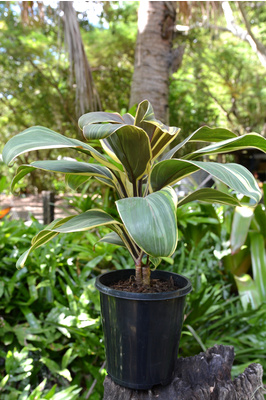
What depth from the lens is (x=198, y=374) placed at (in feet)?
3.39

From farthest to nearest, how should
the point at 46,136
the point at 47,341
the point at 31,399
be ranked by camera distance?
1. the point at 47,341
2. the point at 31,399
3. the point at 46,136

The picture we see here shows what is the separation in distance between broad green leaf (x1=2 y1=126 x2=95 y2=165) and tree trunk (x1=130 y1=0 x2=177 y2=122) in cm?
170

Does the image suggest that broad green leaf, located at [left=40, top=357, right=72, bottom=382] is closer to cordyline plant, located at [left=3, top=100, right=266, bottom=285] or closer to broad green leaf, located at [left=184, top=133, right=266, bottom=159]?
cordyline plant, located at [left=3, top=100, right=266, bottom=285]

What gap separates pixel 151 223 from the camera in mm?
676

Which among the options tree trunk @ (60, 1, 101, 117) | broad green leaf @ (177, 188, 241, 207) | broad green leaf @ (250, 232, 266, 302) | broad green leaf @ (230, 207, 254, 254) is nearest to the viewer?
broad green leaf @ (177, 188, 241, 207)

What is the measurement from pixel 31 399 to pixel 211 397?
0.71 metres

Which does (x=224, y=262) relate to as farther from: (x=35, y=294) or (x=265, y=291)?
(x=35, y=294)

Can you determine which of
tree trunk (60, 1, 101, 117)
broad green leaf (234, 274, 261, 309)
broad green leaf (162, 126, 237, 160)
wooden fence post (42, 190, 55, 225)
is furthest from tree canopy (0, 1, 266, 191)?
broad green leaf (162, 126, 237, 160)

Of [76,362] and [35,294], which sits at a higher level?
[35,294]

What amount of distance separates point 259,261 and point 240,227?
0.94 ft

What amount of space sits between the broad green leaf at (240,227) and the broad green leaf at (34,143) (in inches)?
45.9

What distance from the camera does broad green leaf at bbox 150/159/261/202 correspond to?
73cm

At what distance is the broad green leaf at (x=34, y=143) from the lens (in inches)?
29.0

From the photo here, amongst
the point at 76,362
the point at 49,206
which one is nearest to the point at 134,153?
the point at 76,362
